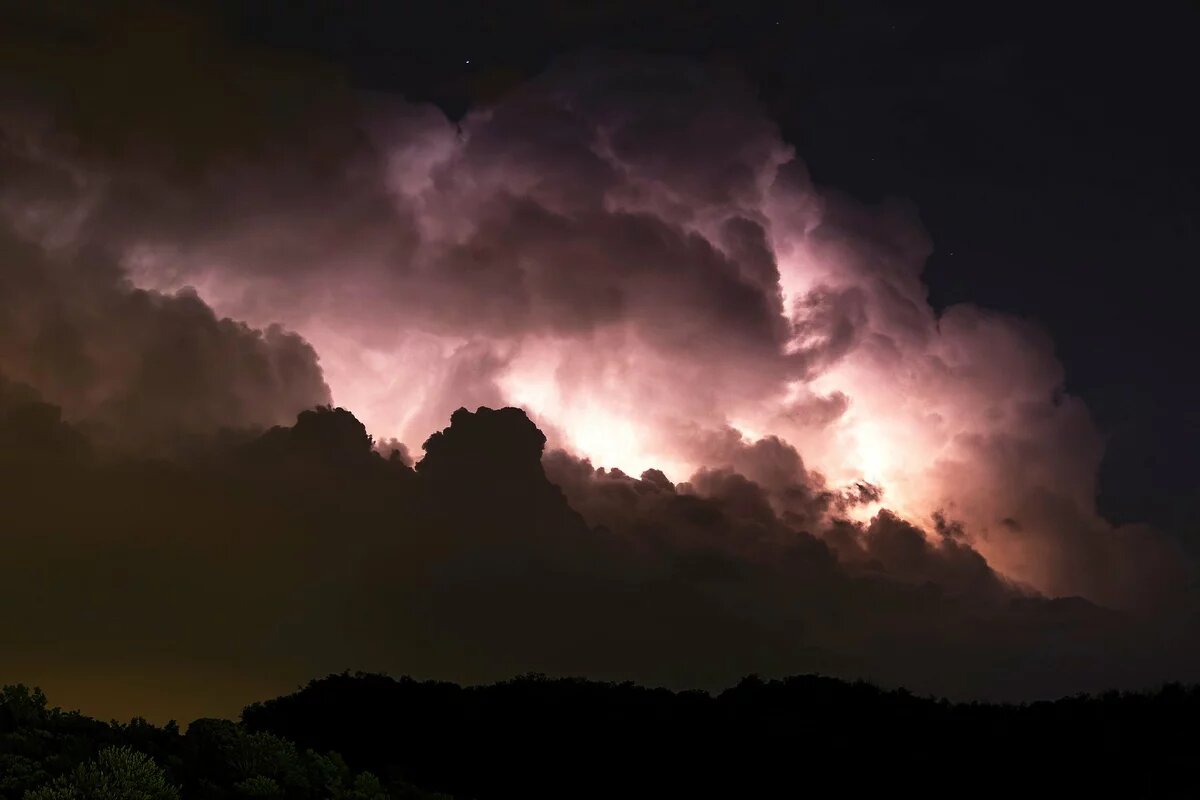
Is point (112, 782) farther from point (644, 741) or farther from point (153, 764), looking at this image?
point (644, 741)

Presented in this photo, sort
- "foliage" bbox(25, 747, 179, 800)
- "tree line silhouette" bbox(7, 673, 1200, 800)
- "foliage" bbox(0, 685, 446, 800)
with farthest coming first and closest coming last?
1. "tree line silhouette" bbox(7, 673, 1200, 800)
2. "foliage" bbox(0, 685, 446, 800)
3. "foliage" bbox(25, 747, 179, 800)

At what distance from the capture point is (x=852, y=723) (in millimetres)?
40750

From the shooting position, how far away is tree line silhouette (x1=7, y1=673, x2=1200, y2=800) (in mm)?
19719

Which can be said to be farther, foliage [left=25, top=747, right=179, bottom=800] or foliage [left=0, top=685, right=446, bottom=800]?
foliage [left=0, top=685, right=446, bottom=800]

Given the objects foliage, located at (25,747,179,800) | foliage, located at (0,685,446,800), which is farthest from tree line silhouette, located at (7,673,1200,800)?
foliage, located at (25,747,179,800)

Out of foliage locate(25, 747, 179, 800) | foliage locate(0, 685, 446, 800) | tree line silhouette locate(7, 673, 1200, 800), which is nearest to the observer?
foliage locate(25, 747, 179, 800)

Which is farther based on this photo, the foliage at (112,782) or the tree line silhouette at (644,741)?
the tree line silhouette at (644,741)

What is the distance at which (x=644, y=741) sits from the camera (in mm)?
41469

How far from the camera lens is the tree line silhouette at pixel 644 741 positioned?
776 inches

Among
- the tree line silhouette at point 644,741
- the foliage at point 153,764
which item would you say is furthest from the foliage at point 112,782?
the tree line silhouette at point 644,741

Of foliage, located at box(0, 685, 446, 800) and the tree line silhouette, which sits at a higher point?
the tree line silhouette

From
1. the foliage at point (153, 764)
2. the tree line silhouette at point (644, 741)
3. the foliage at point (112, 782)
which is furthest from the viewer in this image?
the tree line silhouette at point (644, 741)

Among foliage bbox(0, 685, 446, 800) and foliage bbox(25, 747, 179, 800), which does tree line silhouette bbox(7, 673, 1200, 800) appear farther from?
foliage bbox(25, 747, 179, 800)

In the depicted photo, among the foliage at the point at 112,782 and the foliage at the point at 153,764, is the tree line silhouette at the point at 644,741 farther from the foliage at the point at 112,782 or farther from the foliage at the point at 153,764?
the foliage at the point at 112,782
